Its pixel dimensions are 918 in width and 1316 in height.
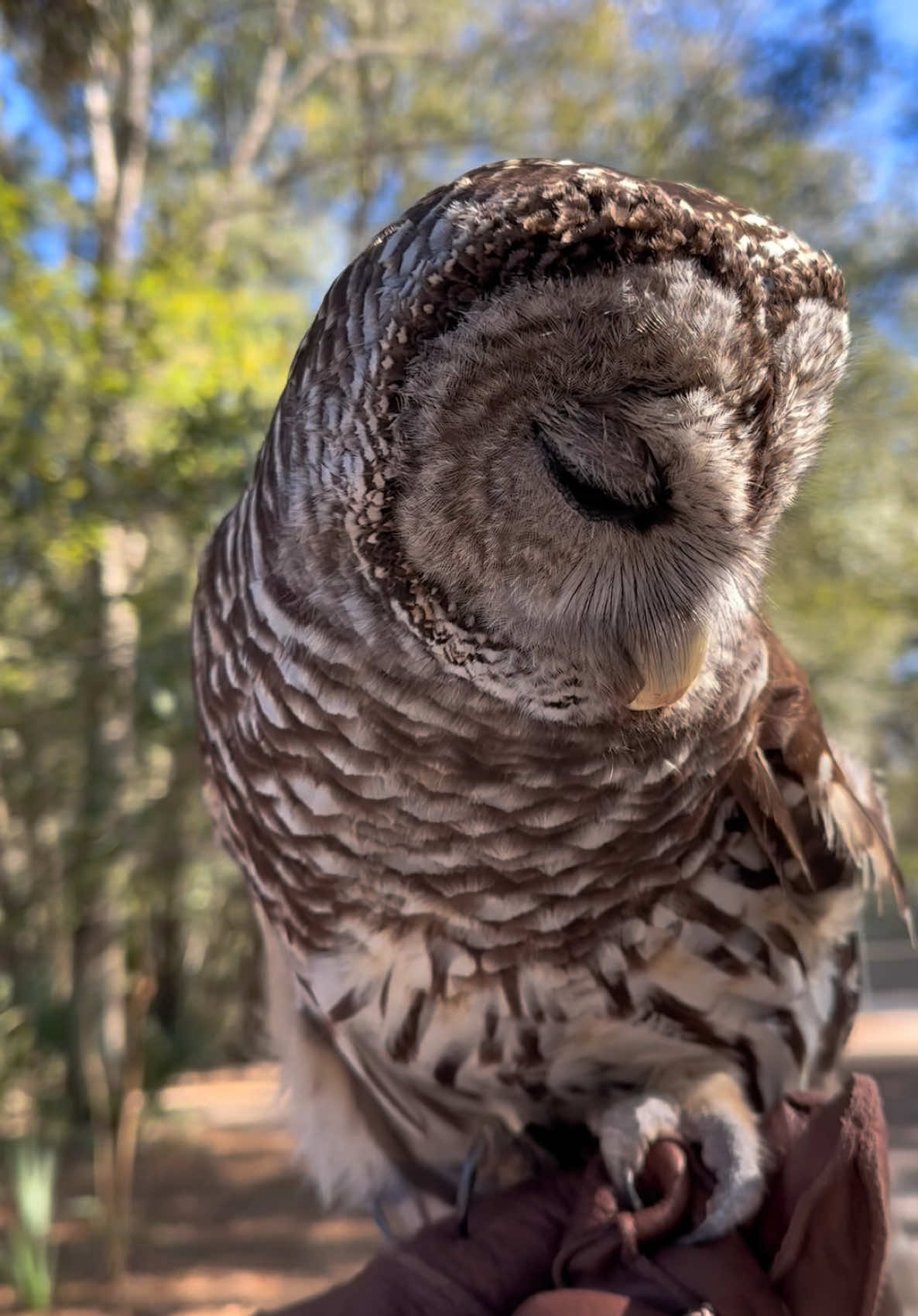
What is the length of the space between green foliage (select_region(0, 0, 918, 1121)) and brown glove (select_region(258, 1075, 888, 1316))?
0.84 metres

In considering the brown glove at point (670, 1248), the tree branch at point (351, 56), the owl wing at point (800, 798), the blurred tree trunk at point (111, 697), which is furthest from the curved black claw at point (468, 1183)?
the tree branch at point (351, 56)

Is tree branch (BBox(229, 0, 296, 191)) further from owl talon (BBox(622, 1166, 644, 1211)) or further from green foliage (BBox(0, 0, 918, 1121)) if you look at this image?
owl talon (BBox(622, 1166, 644, 1211))

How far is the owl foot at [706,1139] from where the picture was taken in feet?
4.96

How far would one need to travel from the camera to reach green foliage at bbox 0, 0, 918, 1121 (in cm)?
409

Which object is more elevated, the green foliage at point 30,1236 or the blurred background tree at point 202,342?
the blurred background tree at point 202,342

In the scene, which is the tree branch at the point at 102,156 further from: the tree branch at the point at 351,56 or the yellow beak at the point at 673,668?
the yellow beak at the point at 673,668

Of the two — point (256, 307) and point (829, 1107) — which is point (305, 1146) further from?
point (256, 307)

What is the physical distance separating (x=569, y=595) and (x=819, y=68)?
701cm

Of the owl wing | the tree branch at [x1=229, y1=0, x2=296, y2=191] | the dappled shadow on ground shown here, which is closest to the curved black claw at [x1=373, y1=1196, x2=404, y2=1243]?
the owl wing

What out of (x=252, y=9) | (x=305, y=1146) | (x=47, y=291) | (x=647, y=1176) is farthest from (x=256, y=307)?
(x=647, y=1176)

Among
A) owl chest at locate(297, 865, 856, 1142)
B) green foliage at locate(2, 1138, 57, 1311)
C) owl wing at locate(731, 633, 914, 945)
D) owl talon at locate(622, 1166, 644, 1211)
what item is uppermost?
owl wing at locate(731, 633, 914, 945)

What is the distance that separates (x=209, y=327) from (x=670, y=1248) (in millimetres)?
4795

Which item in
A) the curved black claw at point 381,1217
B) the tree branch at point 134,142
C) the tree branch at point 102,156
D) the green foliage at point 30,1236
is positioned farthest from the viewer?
the tree branch at point 102,156

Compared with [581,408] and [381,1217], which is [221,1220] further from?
[581,408]
